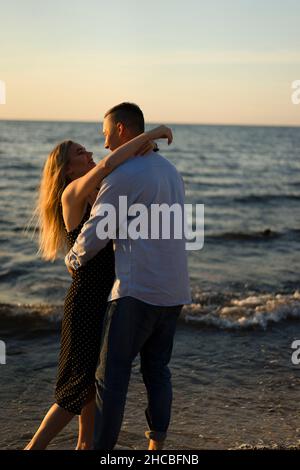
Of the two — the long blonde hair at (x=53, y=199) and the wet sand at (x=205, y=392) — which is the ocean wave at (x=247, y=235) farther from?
the long blonde hair at (x=53, y=199)

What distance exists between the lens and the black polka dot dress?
357 cm

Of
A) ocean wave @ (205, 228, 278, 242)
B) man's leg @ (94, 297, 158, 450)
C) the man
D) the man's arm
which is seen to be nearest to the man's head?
the man

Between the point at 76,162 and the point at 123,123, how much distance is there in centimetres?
48

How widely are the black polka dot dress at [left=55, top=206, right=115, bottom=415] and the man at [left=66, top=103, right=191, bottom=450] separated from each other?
127 millimetres

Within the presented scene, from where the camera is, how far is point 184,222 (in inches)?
139

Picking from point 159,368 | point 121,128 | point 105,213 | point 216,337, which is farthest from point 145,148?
point 216,337

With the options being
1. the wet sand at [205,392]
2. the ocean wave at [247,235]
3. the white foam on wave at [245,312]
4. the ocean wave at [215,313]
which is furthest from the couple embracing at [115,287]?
the ocean wave at [247,235]

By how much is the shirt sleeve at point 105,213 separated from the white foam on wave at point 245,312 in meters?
4.59

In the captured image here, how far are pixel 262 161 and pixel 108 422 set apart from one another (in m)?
41.9

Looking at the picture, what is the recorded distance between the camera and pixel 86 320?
141 inches

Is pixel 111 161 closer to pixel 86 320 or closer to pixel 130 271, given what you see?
pixel 130 271

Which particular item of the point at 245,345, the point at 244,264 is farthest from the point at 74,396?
the point at 244,264

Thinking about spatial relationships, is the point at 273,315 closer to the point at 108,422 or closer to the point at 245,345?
the point at 245,345

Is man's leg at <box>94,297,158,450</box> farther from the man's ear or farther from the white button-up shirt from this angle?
the man's ear
